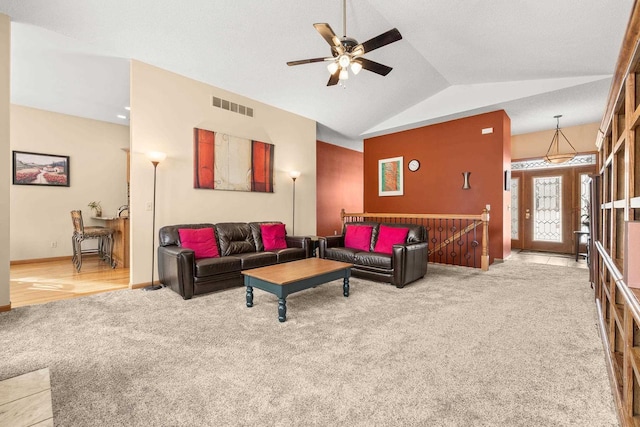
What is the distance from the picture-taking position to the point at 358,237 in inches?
202

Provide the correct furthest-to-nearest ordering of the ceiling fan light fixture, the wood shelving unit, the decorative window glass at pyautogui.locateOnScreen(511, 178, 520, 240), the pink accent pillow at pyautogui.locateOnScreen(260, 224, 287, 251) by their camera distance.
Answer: the decorative window glass at pyautogui.locateOnScreen(511, 178, 520, 240) < the pink accent pillow at pyautogui.locateOnScreen(260, 224, 287, 251) < the ceiling fan light fixture < the wood shelving unit

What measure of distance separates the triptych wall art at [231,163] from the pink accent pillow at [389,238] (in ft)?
7.90

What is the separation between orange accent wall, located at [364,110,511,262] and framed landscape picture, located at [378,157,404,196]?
0.11 meters

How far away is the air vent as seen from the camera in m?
5.00

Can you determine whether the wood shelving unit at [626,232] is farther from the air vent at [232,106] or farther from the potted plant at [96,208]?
the potted plant at [96,208]

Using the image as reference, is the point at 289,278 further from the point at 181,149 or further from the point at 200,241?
the point at 181,149

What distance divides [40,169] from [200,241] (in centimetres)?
436

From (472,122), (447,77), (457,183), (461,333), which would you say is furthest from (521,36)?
(461,333)

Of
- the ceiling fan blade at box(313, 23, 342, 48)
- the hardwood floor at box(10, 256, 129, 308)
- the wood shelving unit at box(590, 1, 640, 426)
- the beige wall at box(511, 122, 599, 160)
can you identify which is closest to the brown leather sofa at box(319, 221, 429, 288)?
the wood shelving unit at box(590, 1, 640, 426)

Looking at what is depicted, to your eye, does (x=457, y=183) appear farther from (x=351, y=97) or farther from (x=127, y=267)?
(x=127, y=267)

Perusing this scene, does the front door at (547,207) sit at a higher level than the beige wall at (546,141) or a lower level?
lower

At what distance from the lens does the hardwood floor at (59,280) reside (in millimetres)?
3695

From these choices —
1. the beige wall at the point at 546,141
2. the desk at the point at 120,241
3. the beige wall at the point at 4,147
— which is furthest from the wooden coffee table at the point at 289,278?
the beige wall at the point at 546,141

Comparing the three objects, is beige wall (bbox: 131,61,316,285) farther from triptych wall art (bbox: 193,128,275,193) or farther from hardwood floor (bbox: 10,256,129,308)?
hardwood floor (bbox: 10,256,129,308)
